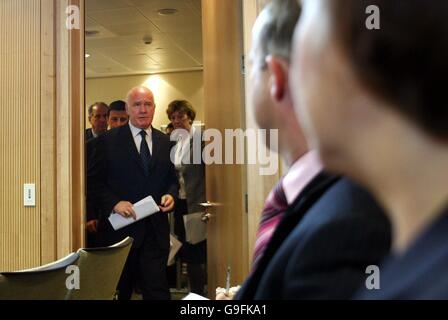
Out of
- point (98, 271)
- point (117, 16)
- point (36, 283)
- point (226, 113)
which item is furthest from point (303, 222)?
point (117, 16)

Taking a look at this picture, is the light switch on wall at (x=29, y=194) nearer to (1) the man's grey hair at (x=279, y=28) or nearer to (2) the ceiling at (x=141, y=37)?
(1) the man's grey hair at (x=279, y=28)

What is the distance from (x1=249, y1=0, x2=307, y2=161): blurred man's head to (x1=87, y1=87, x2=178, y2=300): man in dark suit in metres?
1.88

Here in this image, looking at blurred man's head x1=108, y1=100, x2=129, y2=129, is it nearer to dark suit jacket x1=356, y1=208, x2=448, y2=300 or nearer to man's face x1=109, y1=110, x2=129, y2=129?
man's face x1=109, y1=110, x2=129, y2=129

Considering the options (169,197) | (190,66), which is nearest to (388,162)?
(169,197)

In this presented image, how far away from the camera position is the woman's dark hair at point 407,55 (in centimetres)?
22

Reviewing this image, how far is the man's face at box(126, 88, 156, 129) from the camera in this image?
8.71 feet

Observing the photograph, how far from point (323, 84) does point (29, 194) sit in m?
2.08

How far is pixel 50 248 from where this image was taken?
206 cm

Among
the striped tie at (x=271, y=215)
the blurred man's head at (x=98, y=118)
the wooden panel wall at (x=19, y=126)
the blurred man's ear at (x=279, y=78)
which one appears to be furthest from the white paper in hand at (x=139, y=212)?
the blurred man's ear at (x=279, y=78)

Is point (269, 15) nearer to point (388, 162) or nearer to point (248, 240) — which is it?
point (388, 162)

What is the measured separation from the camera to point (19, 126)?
2076 millimetres

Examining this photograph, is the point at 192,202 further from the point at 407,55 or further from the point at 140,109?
the point at 407,55

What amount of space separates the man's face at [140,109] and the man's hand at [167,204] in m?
0.46

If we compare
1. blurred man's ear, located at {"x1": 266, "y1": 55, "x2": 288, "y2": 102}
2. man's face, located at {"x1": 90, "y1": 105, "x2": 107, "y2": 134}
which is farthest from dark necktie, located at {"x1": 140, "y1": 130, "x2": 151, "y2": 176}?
blurred man's ear, located at {"x1": 266, "y1": 55, "x2": 288, "y2": 102}
